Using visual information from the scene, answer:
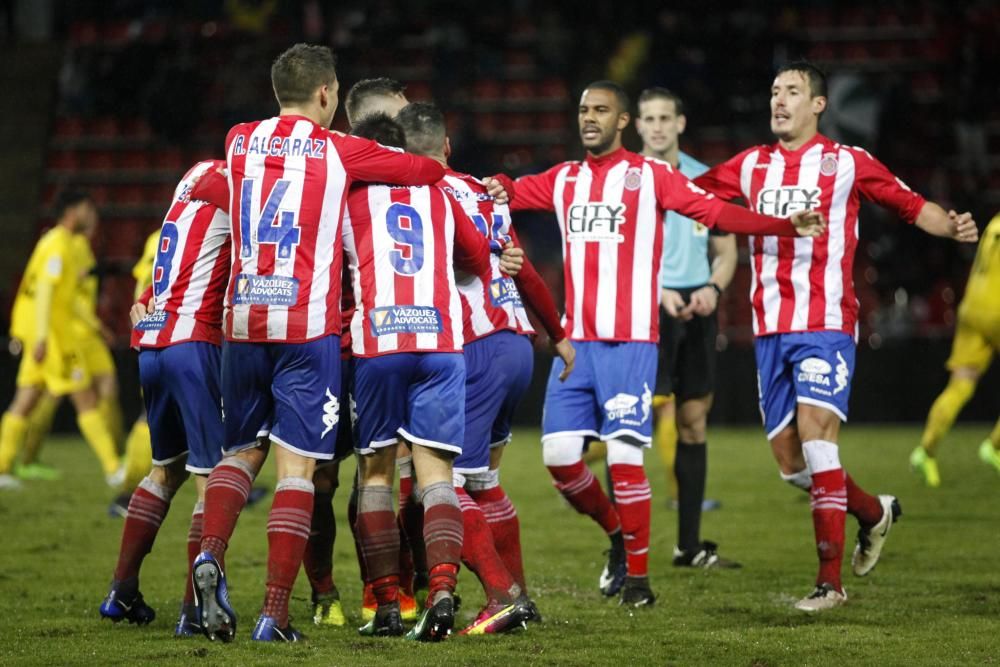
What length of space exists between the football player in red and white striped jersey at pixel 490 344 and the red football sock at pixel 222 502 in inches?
31.1

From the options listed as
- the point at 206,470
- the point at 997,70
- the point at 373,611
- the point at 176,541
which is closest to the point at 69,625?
the point at 206,470

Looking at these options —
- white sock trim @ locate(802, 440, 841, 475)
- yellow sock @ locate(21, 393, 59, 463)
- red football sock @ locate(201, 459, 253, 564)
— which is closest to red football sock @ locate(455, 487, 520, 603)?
red football sock @ locate(201, 459, 253, 564)

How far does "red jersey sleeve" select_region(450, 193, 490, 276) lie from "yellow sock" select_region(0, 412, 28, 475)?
6.23m

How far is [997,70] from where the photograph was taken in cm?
1741

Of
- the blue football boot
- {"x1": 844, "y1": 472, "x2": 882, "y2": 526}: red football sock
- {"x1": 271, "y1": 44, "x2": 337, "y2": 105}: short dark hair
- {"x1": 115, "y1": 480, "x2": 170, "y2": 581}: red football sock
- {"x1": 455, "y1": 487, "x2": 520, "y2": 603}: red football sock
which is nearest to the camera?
the blue football boot

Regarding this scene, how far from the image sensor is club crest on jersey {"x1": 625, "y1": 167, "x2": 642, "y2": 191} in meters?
5.69

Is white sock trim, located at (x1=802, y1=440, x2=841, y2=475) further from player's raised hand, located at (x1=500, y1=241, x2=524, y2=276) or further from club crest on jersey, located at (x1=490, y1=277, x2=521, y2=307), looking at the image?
player's raised hand, located at (x1=500, y1=241, x2=524, y2=276)

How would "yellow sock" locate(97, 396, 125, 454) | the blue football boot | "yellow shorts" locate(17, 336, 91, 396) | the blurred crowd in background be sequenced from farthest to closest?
the blurred crowd in background < "yellow sock" locate(97, 396, 125, 454) < "yellow shorts" locate(17, 336, 91, 396) < the blue football boot

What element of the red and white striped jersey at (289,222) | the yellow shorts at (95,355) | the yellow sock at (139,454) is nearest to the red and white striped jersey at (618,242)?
the red and white striped jersey at (289,222)

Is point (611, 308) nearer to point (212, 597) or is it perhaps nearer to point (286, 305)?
point (286, 305)

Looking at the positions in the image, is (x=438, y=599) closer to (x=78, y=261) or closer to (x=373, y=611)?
(x=373, y=611)

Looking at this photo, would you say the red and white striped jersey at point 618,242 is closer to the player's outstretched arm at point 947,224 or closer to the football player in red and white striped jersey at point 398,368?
the player's outstretched arm at point 947,224

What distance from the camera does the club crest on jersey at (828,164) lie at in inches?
224

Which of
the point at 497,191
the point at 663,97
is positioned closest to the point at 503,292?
the point at 497,191
